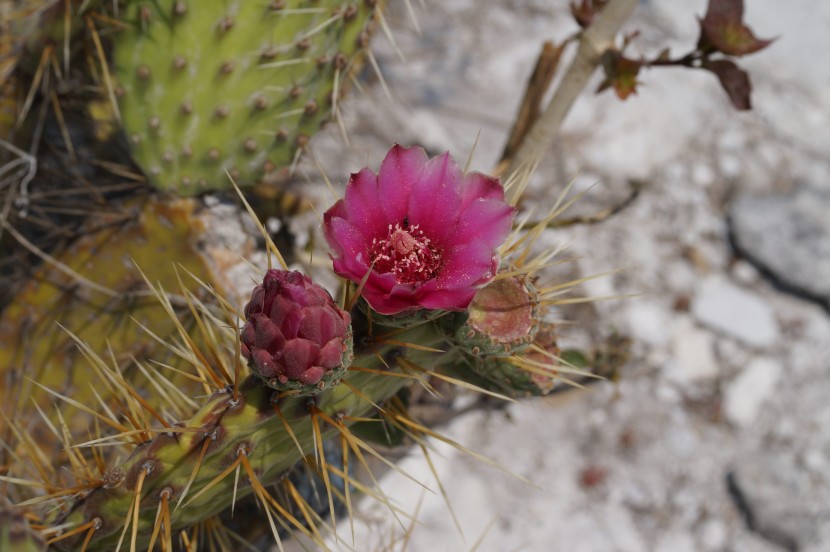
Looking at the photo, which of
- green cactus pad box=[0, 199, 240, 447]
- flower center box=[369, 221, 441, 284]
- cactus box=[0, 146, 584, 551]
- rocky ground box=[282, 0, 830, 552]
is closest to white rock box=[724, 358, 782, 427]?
rocky ground box=[282, 0, 830, 552]

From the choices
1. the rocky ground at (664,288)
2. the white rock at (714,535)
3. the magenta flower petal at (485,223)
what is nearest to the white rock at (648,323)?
the rocky ground at (664,288)

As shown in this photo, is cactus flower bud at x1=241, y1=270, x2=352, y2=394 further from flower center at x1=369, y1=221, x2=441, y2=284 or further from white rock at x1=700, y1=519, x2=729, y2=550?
white rock at x1=700, y1=519, x2=729, y2=550

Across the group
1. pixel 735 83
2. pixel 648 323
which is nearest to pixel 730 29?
pixel 735 83

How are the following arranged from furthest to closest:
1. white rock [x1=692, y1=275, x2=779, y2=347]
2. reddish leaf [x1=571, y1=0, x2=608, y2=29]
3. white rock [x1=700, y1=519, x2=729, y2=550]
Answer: white rock [x1=692, y1=275, x2=779, y2=347]
white rock [x1=700, y1=519, x2=729, y2=550]
reddish leaf [x1=571, y1=0, x2=608, y2=29]

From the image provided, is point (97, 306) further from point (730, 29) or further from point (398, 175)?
point (730, 29)

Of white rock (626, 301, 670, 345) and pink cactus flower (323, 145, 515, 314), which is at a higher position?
pink cactus flower (323, 145, 515, 314)

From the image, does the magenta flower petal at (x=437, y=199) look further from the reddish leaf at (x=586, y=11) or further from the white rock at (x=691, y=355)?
the white rock at (x=691, y=355)

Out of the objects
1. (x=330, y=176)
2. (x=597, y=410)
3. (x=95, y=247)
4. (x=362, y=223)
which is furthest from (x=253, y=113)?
(x=597, y=410)
